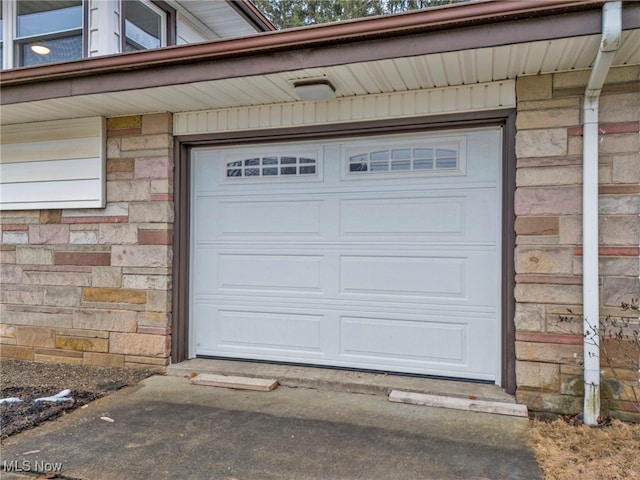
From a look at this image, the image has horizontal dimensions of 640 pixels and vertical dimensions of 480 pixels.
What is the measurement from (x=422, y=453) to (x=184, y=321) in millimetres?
2525

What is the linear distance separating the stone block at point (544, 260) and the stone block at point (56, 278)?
385 cm

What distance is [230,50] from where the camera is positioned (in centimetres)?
314

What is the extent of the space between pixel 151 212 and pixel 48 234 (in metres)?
1.24

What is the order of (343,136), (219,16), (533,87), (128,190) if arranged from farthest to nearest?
(219,16) → (128,190) → (343,136) → (533,87)

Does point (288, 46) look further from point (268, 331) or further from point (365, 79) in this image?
point (268, 331)

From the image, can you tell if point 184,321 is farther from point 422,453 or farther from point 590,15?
point 590,15

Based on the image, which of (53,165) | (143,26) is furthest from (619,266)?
(143,26)

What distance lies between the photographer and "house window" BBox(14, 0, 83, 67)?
17.0 feet

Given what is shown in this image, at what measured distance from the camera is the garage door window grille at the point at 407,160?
3.66m

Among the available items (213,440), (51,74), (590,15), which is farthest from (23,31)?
(590,15)

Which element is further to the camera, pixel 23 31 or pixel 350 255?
pixel 23 31

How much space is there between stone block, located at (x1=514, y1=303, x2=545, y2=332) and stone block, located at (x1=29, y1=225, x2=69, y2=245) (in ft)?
13.6

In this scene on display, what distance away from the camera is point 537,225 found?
125 inches

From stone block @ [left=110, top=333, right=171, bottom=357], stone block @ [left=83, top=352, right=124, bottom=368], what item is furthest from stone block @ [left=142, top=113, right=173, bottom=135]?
stone block @ [left=83, top=352, right=124, bottom=368]
